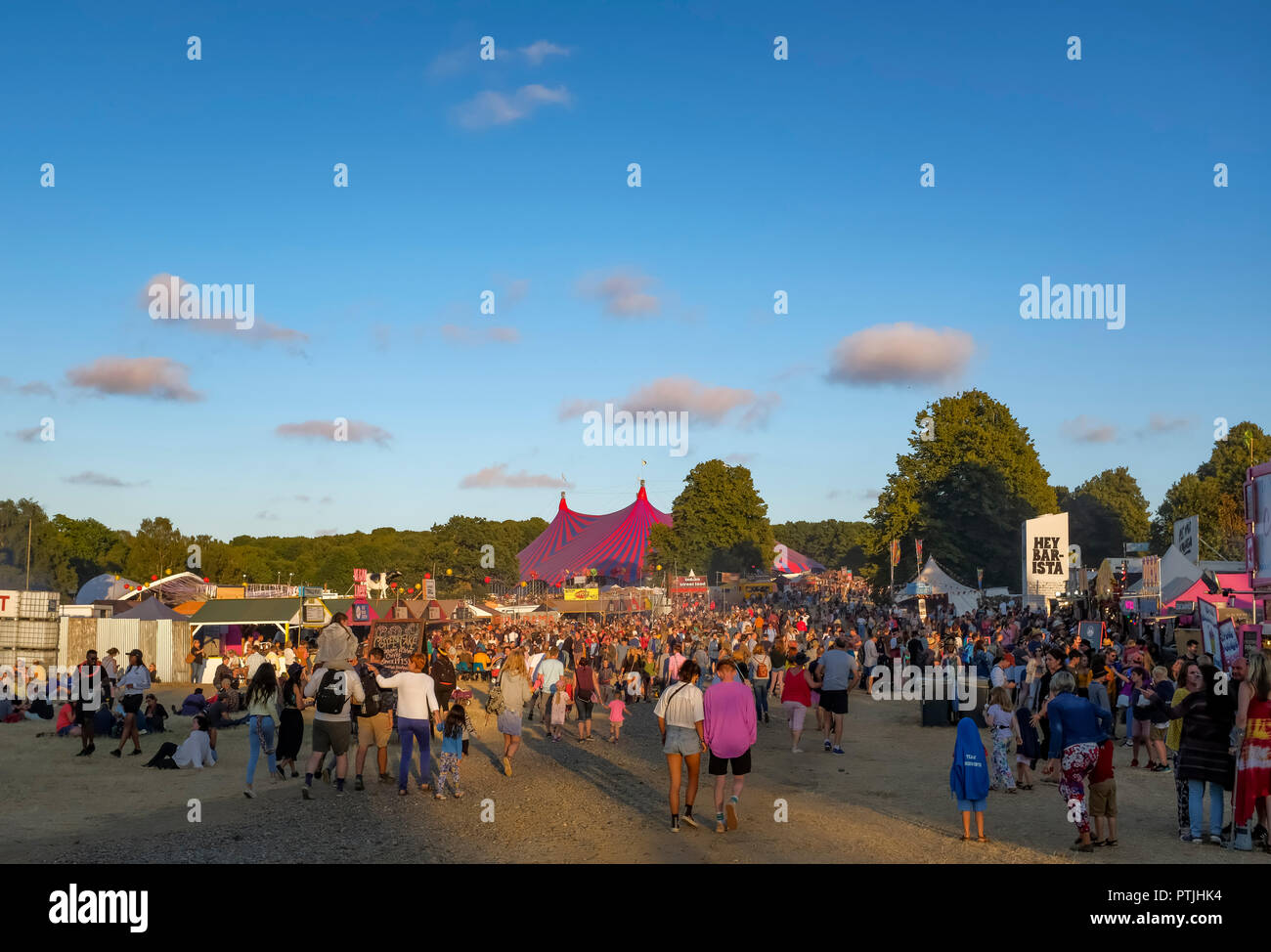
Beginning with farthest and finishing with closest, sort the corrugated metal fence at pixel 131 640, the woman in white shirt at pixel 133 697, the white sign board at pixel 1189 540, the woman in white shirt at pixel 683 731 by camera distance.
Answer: the corrugated metal fence at pixel 131 640 → the white sign board at pixel 1189 540 → the woman in white shirt at pixel 133 697 → the woman in white shirt at pixel 683 731

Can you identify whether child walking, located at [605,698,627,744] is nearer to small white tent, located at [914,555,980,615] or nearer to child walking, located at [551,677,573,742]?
child walking, located at [551,677,573,742]

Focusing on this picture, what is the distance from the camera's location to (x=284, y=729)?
483 inches

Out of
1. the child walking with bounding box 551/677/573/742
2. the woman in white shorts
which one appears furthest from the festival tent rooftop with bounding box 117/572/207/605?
the woman in white shorts

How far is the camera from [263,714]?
11836 millimetres

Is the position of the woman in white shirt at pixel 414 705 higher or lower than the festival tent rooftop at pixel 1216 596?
lower

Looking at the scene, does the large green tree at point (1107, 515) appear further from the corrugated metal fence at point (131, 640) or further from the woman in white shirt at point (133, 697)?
the woman in white shirt at point (133, 697)

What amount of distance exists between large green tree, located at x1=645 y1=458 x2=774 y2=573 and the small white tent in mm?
37301

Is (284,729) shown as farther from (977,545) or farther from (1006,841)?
(977,545)

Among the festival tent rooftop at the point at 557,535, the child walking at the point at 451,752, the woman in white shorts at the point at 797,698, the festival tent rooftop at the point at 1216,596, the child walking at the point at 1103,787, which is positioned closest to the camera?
the child walking at the point at 1103,787

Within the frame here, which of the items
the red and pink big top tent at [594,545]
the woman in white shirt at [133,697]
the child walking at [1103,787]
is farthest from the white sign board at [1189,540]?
the red and pink big top tent at [594,545]

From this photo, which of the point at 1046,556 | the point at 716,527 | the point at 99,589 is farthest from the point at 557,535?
the point at 1046,556

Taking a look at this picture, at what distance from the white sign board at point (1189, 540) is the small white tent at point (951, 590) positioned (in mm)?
9421

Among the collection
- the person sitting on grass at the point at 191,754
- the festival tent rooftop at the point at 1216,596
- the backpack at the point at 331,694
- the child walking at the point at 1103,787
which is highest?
the festival tent rooftop at the point at 1216,596

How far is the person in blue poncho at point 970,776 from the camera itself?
27.7ft
